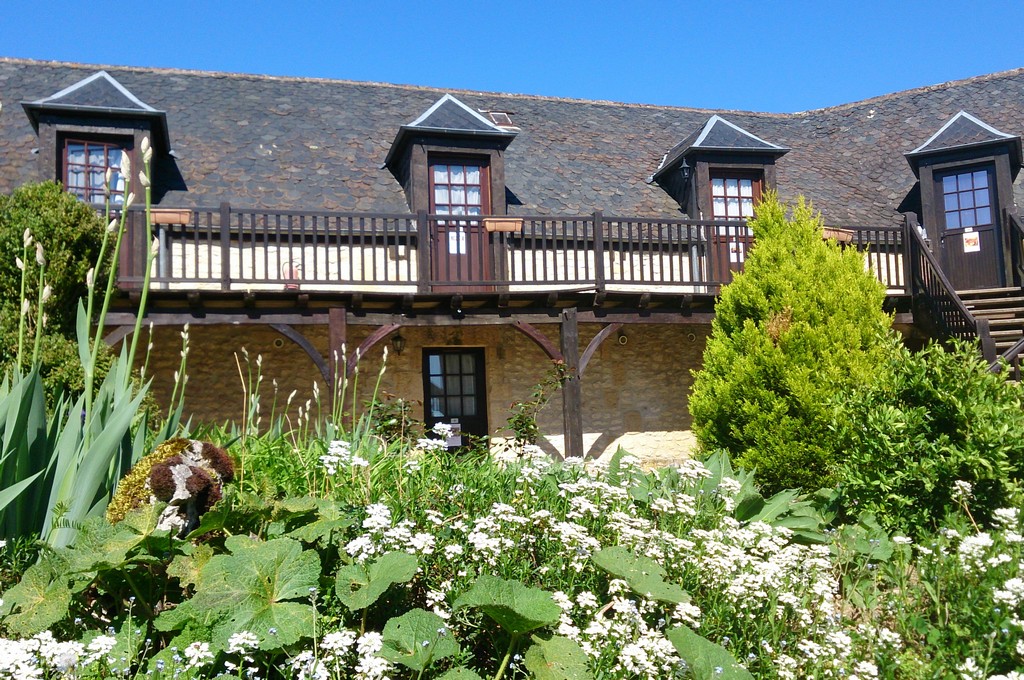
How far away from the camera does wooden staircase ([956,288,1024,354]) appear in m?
12.1

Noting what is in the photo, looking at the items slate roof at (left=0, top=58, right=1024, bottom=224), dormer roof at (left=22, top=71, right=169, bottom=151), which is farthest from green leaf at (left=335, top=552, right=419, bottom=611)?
dormer roof at (left=22, top=71, right=169, bottom=151)

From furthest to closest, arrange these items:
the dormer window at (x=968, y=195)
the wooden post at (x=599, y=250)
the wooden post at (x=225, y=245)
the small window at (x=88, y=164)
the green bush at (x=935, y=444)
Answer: the dormer window at (x=968, y=195)
the wooden post at (x=599, y=250)
the small window at (x=88, y=164)
the wooden post at (x=225, y=245)
the green bush at (x=935, y=444)

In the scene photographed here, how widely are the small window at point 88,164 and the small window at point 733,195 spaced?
8855 mm

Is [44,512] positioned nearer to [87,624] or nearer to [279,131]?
[87,624]

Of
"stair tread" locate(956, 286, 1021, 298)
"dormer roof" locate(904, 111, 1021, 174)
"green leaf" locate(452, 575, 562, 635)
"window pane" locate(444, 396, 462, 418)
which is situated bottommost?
"green leaf" locate(452, 575, 562, 635)

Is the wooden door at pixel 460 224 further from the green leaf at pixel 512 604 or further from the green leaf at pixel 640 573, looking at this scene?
the green leaf at pixel 512 604

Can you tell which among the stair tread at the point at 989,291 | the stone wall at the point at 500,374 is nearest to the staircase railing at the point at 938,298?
the stair tread at the point at 989,291

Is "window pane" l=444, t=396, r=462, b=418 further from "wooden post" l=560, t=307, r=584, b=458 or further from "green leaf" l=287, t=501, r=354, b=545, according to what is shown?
"green leaf" l=287, t=501, r=354, b=545

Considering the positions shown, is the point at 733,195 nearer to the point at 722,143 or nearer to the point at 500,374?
the point at 722,143

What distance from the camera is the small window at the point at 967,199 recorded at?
14.2m

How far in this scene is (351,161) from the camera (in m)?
13.6

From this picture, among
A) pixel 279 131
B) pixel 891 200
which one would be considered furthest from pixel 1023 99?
pixel 279 131

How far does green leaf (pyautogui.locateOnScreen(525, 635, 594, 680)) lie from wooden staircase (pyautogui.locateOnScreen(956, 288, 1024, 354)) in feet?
35.9

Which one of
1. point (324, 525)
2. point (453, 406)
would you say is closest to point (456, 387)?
point (453, 406)
